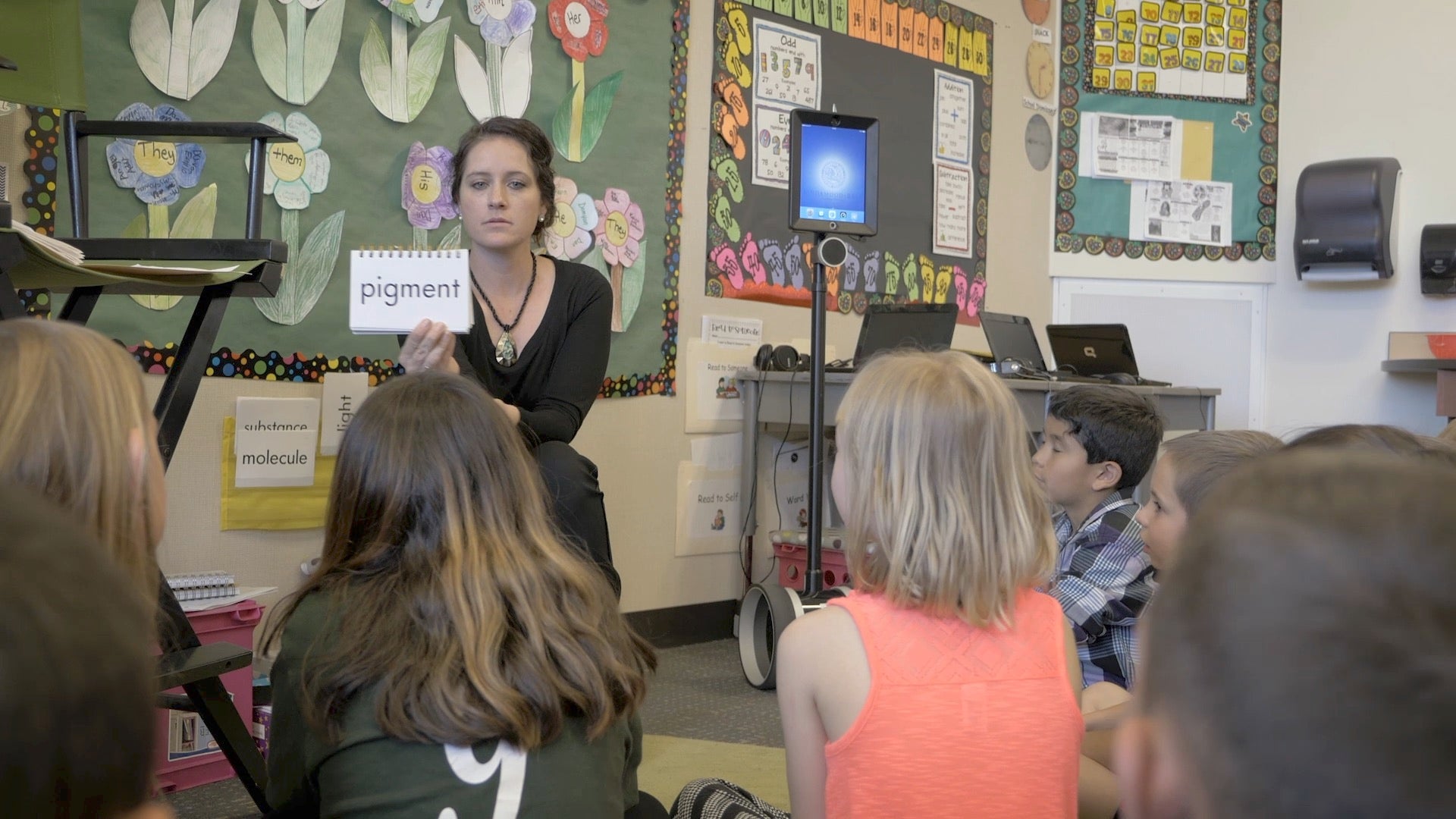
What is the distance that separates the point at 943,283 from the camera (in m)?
4.24

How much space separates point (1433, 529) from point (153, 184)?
241 cm

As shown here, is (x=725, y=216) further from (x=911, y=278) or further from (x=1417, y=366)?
(x=1417, y=366)

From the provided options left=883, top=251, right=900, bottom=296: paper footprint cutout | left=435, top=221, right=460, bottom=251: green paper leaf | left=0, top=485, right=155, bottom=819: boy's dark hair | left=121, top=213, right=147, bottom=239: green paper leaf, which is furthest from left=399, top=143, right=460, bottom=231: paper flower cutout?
left=0, top=485, right=155, bottom=819: boy's dark hair

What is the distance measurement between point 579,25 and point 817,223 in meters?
0.84

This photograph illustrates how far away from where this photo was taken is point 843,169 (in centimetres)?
289

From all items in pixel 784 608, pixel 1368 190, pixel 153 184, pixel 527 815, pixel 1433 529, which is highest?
pixel 1368 190

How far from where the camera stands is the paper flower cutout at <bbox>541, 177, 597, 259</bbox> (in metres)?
3.06

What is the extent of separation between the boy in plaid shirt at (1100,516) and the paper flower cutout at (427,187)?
1438 mm

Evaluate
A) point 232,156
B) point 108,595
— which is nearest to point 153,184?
point 232,156

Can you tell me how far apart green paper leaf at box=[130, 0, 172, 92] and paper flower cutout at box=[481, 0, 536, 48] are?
759 millimetres

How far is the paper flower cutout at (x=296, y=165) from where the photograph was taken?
98.0 inches

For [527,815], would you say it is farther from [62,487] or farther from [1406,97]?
[1406,97]

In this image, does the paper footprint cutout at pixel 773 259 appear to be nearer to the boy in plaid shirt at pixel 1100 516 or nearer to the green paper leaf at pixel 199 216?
the boy in plaid shirt at pixel 1100 516

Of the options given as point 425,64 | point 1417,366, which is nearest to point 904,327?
point 425,64
